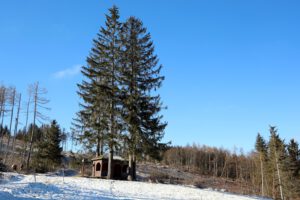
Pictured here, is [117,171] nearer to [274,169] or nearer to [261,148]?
[274,169]

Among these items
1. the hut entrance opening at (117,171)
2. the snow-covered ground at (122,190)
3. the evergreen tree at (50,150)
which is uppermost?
the evergreen tree at (50,150)

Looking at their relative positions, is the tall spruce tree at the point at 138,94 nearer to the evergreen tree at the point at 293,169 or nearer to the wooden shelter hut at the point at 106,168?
the wooden shelter hut at the point at 106,168

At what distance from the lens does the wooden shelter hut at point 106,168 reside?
2728 cm

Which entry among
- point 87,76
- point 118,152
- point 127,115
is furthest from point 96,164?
point 87,76

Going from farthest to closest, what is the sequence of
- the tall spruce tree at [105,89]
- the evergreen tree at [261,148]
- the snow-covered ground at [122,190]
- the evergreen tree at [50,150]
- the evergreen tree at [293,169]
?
the evergreen tree at [261,148] → the evergreen tree at [50,150] → the evergreen tree at [293,169] → the tall spruce tree at [105,89] → the snow-covered ground at [122,190]

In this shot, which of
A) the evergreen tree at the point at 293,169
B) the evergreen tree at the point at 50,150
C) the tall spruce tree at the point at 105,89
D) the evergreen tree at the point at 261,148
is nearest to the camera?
the tall spruce tree at the point at 105,89

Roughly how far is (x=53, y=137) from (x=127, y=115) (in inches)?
701

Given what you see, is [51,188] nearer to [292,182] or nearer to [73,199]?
[73,199]

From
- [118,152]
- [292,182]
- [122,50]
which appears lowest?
[292,182]

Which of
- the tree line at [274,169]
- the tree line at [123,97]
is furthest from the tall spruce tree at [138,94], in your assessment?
the tree line at [274,169]

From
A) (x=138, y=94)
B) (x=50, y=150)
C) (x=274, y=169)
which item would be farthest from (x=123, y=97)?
(x=274, y=169)

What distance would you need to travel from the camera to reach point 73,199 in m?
13.1

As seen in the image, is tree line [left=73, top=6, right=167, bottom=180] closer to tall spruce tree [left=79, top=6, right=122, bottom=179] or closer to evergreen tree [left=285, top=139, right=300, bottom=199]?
tall spruce tree [left=79, top=6, right=122, bottom=179]

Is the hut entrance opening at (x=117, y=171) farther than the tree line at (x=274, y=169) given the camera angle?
No
